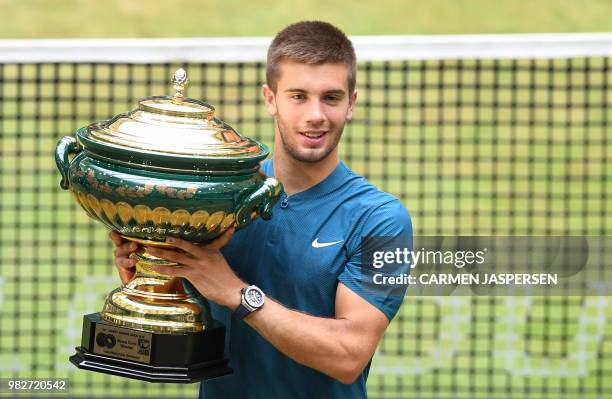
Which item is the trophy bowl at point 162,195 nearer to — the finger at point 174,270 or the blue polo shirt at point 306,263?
the finger at point 174,270

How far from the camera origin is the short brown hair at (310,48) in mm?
4223

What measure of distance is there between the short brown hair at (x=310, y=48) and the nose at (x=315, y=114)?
5.2 inches

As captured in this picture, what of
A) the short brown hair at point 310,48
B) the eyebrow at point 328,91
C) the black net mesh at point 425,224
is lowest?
the black net mesh at point 425,224

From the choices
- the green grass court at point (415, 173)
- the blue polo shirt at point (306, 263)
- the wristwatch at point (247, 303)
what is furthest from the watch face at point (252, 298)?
the green grass court at point (415, 173)

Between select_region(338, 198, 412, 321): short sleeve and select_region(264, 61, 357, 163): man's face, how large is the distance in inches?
9.3

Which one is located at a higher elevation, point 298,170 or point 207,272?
point 298,170

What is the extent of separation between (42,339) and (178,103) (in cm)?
595

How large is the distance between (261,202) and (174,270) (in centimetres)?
29

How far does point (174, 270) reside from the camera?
13.5ft

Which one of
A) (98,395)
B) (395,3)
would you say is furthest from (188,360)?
(395,3)

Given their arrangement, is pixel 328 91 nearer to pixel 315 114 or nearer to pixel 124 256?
pixel 315 114

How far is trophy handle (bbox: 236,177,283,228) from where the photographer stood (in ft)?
13.3

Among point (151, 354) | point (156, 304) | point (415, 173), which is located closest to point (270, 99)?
point (156, 304)

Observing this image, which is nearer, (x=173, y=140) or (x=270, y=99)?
(x=173, y=140)
